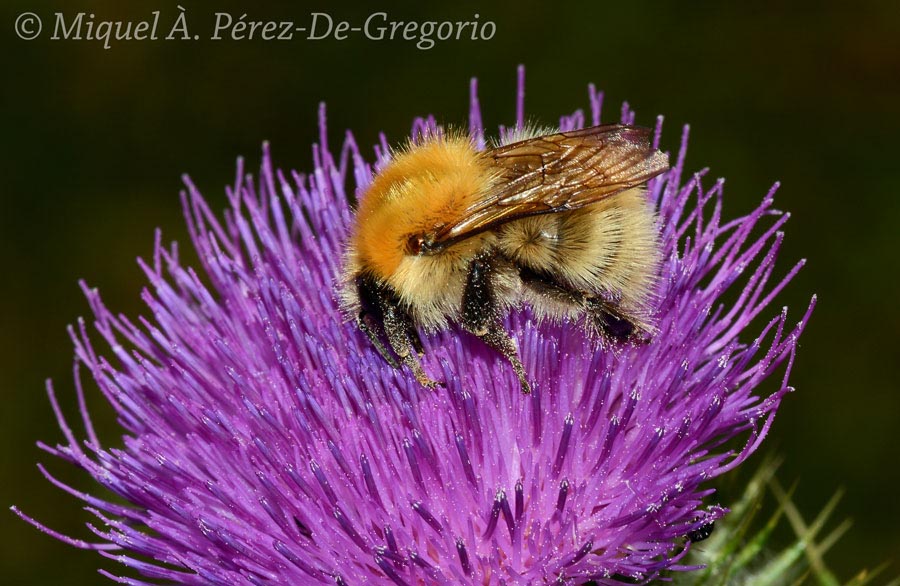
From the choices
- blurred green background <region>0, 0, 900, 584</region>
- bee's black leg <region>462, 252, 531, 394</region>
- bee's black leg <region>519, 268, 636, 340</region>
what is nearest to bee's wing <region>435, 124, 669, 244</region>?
bee's black leg <region>462, 252, 531, 394</region>

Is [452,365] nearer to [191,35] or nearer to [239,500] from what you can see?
[239,500]

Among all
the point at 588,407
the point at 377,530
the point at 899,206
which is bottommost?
the point at 377,530

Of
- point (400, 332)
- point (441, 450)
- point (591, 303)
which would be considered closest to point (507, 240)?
point (591, 303)

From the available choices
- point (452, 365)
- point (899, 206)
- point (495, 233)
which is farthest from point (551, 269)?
point (899, 206)

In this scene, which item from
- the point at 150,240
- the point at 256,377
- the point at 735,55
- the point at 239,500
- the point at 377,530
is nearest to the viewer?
the point at 377,530

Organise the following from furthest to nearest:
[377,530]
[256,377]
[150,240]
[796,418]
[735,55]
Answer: [150,240], [735,55], [796,418], [256,377], [377,530]

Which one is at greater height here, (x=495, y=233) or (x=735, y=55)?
(x=735, y=55)
